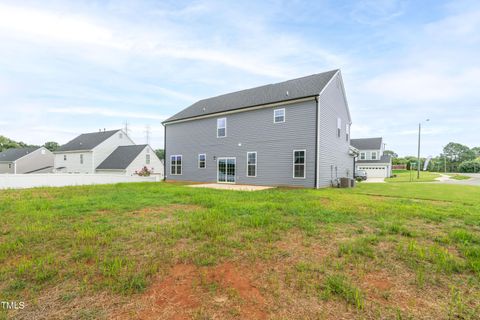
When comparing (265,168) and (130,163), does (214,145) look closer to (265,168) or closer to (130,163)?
(265,168)

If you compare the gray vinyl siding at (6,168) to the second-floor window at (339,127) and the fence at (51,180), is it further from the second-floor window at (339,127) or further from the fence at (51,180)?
the second-floor window at (339,127)

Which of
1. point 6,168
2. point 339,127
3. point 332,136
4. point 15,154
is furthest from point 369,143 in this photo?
point 6,168

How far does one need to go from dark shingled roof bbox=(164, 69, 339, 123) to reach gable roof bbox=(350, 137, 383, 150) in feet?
84.1

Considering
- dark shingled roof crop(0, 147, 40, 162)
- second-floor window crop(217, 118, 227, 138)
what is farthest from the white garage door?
dark shingled roof crop(0, 147, 40, 162)

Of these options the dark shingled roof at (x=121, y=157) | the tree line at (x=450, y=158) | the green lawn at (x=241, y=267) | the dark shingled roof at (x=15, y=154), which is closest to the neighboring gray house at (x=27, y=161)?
the dark shingled roof at (x=15, y=154)

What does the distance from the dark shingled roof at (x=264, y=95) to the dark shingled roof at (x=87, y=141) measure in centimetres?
1463

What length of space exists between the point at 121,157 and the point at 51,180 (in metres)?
13.1

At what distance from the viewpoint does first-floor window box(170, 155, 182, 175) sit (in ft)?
63.0

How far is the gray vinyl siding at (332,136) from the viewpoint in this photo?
13.0m

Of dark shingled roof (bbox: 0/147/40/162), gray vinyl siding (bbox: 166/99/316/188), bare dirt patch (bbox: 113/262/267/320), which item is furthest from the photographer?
dark shingled roof (bbox: 0/147/40/162)

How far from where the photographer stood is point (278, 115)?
45.6ft

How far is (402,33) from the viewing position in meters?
11.6

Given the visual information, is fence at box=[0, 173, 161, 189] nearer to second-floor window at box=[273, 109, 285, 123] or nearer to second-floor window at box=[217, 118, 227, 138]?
second-floor window at box=[217, 118, 227, 138]

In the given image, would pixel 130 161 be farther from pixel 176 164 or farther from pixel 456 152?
pixel 456 152
